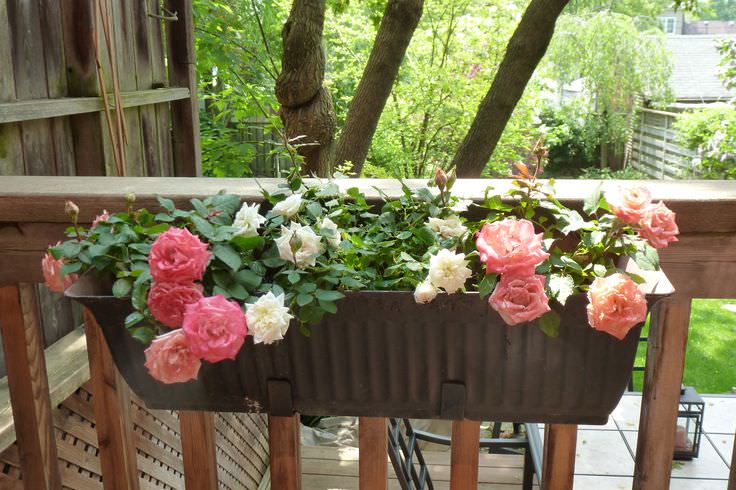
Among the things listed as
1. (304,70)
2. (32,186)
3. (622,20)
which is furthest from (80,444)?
(622,20)

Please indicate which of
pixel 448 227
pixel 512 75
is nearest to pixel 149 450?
pixel 448 227

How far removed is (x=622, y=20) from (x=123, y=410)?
13.4 metres

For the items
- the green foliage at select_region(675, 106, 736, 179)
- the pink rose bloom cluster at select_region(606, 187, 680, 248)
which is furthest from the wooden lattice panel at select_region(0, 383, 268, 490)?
the green foliage at select_region(675, 106, 736, 179)

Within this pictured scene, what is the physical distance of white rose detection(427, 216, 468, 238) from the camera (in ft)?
2.58

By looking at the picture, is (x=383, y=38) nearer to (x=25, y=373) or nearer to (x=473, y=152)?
(x=473, y=152)

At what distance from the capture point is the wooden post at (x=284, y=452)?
3.00ft

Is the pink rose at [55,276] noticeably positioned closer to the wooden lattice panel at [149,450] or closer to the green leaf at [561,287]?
the green leaf at [561,287]

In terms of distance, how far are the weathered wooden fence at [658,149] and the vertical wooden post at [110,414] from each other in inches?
365

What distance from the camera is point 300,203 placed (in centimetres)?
81

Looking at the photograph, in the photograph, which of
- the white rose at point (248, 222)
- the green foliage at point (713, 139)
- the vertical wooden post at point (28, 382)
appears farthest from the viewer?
the green foliage at point (713, 139)

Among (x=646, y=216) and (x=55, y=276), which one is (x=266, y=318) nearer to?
(x=55, y=276)

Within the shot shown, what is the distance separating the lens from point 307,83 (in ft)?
10.5

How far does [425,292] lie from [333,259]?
13 cm

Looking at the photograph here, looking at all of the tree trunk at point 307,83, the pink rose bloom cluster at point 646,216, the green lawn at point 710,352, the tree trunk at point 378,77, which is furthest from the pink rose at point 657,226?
the green lawn at point 710,352
